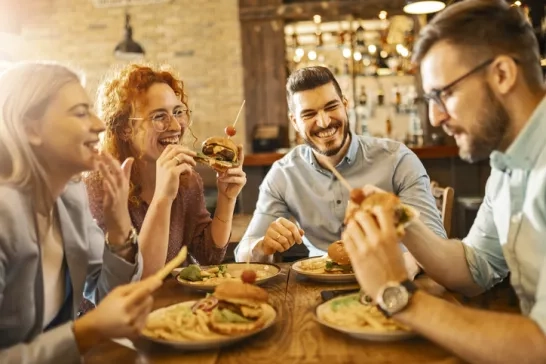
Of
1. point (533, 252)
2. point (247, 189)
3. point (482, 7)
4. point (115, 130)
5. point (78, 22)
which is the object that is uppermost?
point (78, 22)

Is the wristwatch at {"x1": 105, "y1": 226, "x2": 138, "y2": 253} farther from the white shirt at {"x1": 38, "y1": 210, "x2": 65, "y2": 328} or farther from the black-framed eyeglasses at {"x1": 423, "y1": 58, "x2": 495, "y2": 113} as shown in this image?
the black-framed eyeglasses at {"x1": 423, "y1": 58, "x2": 495, "y2": 113}

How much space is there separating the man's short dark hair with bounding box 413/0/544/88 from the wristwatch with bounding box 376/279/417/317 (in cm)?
60

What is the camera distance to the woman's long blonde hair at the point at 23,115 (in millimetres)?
1350

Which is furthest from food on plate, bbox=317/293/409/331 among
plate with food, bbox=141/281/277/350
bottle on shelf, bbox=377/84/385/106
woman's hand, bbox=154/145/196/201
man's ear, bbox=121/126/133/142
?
bottle on shelf, bbox=377/84/385/106

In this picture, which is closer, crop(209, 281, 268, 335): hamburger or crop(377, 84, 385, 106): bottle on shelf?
crop(209, 281, 268, 335): hamburger

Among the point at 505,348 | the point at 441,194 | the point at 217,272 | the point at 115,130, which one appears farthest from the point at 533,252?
the point at 441,194

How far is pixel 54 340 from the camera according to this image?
1.21m

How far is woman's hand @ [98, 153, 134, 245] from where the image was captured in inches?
62.2

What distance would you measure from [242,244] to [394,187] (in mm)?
839

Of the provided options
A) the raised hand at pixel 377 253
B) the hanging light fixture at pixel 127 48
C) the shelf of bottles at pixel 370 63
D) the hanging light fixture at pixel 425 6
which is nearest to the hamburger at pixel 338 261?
the raised hand at pixel 377 253

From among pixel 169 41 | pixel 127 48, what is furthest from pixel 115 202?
pixel 169 41

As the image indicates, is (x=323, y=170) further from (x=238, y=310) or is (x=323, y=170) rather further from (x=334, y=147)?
(x=238, y=310)

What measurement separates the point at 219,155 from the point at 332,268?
0.93 metres

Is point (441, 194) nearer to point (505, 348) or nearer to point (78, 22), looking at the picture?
point (505, 348)
